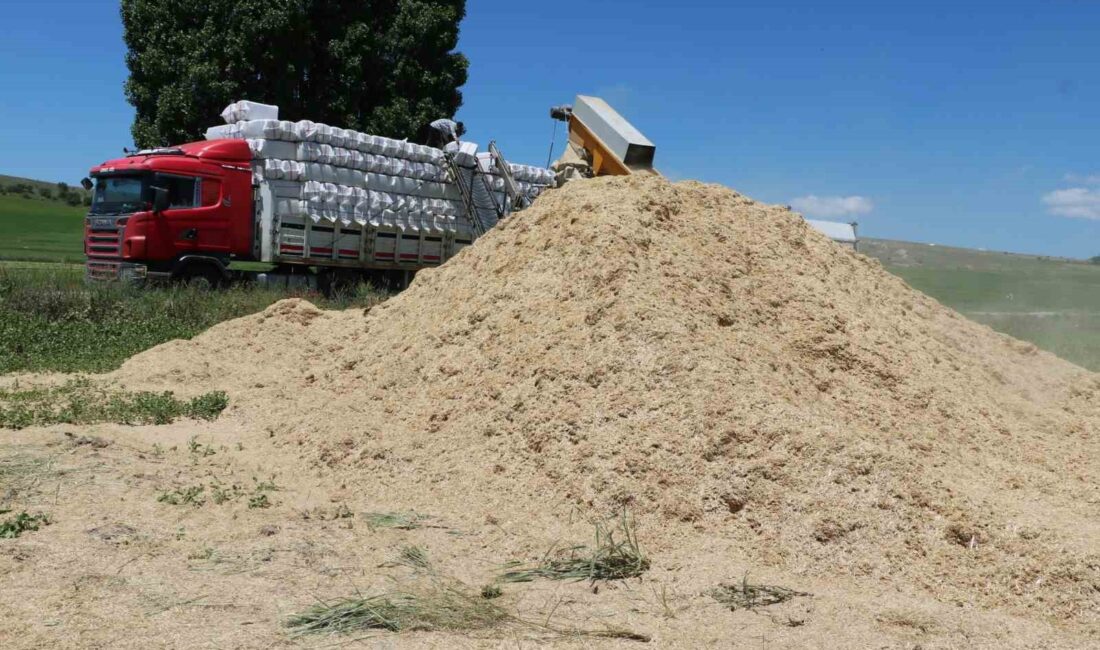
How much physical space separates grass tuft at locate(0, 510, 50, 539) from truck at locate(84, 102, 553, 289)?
33.8 feet

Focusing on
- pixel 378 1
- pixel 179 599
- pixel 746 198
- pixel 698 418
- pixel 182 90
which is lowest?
pixel 179 599

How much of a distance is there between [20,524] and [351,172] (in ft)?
40.9

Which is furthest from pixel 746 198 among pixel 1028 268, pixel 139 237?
pixel 1028 268

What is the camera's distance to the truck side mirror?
14858mm

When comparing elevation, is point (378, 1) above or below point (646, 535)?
above

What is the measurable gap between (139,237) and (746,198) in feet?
33.5

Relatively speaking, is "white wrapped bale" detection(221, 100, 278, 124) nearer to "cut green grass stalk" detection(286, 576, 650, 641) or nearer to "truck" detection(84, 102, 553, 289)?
"truck" detection(84, 102, 553, 289)

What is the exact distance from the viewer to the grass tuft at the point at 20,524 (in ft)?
17.1

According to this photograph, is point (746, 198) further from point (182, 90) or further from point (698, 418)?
point (182, 90)

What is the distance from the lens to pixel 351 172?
17.1 metres

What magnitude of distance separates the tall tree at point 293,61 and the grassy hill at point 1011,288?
12199mm

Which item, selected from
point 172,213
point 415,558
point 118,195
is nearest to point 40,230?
point 118,195

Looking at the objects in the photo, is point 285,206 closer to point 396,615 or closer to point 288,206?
point 288,206

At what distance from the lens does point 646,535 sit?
5363 millimetres
